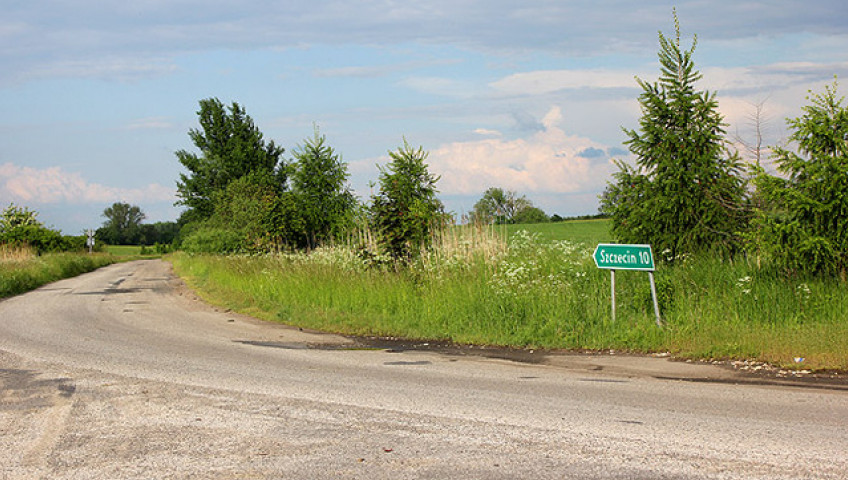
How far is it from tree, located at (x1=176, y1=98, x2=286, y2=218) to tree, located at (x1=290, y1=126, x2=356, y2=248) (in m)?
38.8

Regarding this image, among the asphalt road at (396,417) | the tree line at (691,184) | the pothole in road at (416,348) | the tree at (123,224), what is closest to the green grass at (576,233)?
the tree line at (691,184)

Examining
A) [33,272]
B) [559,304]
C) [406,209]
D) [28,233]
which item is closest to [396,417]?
[559,304]

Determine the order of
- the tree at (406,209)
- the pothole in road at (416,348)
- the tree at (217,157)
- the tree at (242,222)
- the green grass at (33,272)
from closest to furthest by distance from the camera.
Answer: the pothole in road at (416,348)
the tree at (406,209)
the tree at (242,222)
the green grass at (33,272)
the tree at (217,157)

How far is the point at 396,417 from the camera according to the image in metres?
7.26

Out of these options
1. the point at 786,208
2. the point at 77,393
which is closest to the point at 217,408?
the point at 77,393

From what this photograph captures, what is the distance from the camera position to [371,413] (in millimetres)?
7469

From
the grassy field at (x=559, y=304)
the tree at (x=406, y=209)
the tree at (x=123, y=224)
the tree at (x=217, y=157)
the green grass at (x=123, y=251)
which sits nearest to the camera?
the grassy field at (x=559, y=304)

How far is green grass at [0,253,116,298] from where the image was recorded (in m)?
26.8

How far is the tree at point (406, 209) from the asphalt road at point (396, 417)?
6.43 metres

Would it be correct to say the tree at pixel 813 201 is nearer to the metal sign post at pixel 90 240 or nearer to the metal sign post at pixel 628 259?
the metal sign post at pixel 628 259

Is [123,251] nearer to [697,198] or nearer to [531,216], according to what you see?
[531,216]

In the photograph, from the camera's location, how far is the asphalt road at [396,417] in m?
5.72

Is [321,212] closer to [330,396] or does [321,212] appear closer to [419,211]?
[419,211]

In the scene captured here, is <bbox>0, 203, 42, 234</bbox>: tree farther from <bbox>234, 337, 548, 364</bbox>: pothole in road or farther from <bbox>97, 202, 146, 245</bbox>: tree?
<bbox>97, 202, 146, 245</bbox>: tree
